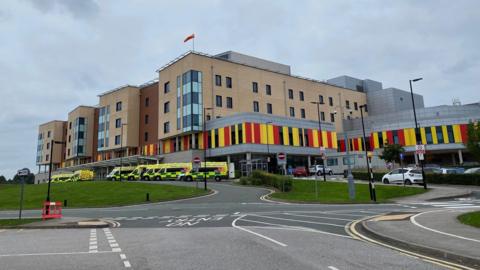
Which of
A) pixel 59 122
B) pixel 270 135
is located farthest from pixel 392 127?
pixel 59 122

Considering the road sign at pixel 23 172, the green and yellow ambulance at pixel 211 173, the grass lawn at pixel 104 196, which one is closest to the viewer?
the road sign at pixel 23 172

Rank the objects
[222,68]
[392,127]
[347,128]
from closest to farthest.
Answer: [222,68], [392,127], [347,128]

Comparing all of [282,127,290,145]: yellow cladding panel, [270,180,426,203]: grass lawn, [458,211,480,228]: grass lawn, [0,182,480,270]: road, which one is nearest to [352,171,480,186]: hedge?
[270,180,426,203]: grass lawn

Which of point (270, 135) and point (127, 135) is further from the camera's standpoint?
point (127, 135)

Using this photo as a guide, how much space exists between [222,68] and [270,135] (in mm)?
16140

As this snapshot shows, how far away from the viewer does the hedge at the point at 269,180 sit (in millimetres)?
36188

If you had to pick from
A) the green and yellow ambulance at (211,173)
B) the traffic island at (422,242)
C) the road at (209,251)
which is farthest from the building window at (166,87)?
the traffic island at (422,242)

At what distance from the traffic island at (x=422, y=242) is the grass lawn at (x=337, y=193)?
13.5m

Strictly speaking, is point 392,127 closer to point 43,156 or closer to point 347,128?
point 347,128

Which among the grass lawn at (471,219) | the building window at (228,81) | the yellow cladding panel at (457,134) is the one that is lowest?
the grass lawn at (471,219)

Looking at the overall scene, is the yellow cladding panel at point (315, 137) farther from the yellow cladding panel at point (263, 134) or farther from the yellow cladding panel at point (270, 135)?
the yellow cladding panel at point (263, 134)

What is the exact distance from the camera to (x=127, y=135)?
83.8m

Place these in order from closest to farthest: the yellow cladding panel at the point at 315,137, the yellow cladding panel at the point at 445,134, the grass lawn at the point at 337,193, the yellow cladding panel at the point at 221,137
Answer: the grass lawn at the point at 337,193, the yellow cladding panel at the point at 221,137, the yellow cladding panel at the point at 445,134, the yellow cladding panel at the point at 315,137

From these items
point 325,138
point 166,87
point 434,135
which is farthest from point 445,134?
point 166,87
